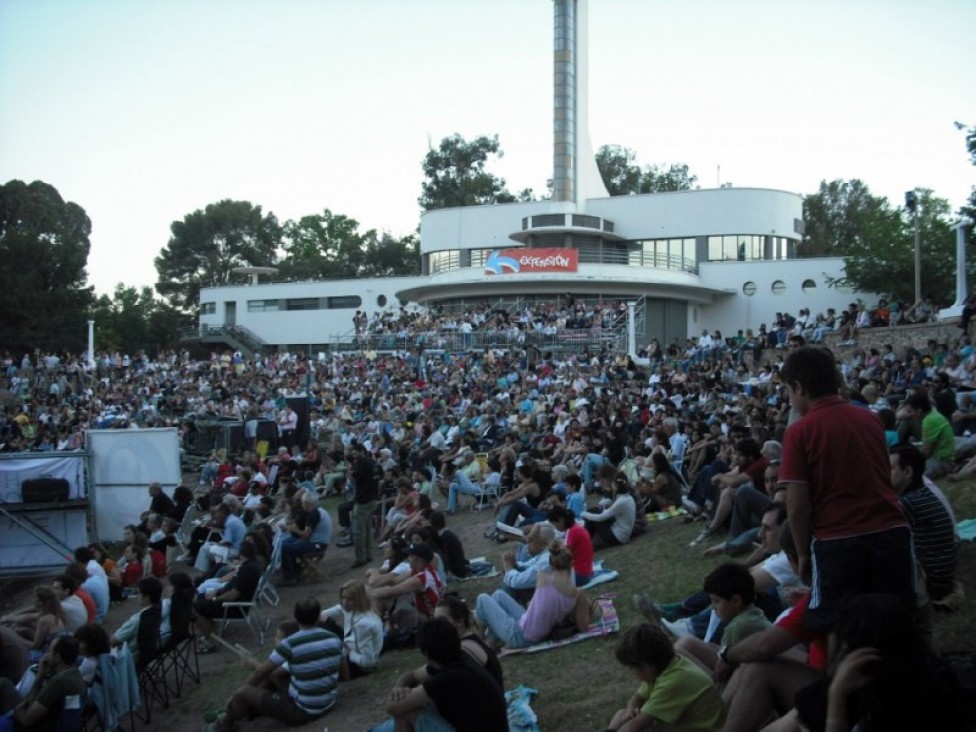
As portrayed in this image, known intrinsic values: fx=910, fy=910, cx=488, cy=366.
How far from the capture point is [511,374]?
26422 millimetres

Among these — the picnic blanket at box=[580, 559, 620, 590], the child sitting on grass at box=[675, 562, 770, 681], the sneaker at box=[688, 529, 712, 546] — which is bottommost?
Answer: the picnic blanket at box=[580, 559, 620, 590]

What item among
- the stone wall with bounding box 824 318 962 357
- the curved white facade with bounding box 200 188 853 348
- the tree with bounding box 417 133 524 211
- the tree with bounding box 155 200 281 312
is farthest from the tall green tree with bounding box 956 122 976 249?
the tree with bounding box 155 200 281 312

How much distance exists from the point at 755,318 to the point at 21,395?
29.9m

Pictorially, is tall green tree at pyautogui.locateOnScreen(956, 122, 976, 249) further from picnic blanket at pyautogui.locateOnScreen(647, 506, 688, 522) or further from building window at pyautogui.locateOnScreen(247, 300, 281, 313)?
building window at pyautogui.locateOnScreen(247, 300, 281, 313)

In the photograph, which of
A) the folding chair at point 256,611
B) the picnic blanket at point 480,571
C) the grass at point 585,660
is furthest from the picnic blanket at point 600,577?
the folding chair at point 256,611

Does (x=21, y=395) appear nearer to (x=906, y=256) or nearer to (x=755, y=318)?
(x=755, y=318)

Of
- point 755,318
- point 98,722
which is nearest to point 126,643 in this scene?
point 98,722

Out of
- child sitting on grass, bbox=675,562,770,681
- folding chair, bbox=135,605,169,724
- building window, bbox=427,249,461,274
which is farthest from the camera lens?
building window, bbox=427,249,461,274

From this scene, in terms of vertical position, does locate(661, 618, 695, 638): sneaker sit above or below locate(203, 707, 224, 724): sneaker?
above

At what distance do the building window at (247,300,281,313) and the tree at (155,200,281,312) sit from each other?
2407 cm

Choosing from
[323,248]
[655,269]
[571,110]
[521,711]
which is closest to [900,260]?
[655,269]

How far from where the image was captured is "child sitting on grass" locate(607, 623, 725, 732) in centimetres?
467

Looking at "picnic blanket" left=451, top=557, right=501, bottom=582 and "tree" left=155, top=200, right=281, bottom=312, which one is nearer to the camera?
"picnic blanket" left=451, top=557, right=501, bottom=582

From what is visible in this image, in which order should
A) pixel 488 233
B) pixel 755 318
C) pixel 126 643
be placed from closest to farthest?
pixel 126 643
pixel 755 318
pixel 488 233
